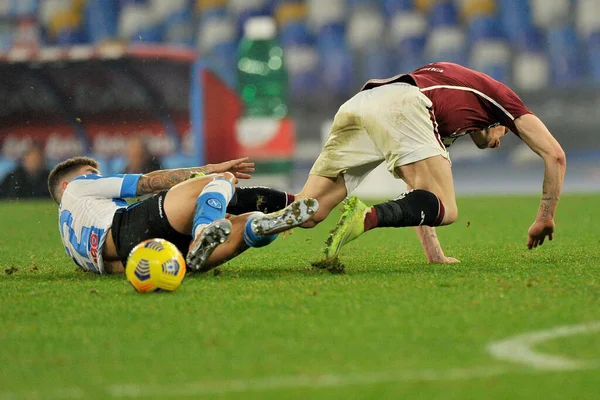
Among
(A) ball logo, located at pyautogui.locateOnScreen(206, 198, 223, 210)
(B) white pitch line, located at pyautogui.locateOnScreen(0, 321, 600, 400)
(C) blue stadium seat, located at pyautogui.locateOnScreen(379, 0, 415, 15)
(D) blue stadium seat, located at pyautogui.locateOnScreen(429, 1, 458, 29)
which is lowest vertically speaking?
(B) white pitch line, located at pyautogui.locateOnScreen(0, 321, 600, 400)

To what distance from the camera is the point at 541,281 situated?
4.47m

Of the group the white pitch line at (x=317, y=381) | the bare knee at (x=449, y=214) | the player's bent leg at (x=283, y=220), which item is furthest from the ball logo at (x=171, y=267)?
the white pitch line at (x=317, y=381)

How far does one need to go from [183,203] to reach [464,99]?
1.62 meters

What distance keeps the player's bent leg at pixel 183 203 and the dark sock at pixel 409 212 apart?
891 millimetres

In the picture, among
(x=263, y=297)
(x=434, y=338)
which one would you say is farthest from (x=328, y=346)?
A: (x=263, y=297)

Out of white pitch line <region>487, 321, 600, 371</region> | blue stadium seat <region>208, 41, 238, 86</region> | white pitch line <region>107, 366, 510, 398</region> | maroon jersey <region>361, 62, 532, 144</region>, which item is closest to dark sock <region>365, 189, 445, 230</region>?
maroon jersey <region>361, 62, 532, 144</region>

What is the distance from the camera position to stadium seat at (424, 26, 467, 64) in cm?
1973

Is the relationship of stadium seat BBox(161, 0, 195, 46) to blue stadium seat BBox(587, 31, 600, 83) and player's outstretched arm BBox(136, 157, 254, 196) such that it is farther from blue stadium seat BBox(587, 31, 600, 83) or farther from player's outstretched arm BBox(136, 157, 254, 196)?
player's outstretched arm BBox(136, 157, 254, 196)

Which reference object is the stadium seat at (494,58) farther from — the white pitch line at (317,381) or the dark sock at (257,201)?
the white pitch line at (317,381)

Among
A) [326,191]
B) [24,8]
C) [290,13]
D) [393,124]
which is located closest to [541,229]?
[393,124]

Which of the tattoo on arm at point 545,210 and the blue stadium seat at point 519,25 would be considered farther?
the blue stadium seat at point 519,25

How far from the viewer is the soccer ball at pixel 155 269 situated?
428cm

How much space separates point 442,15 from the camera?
65.2 feet

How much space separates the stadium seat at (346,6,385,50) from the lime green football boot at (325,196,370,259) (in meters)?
15.7
